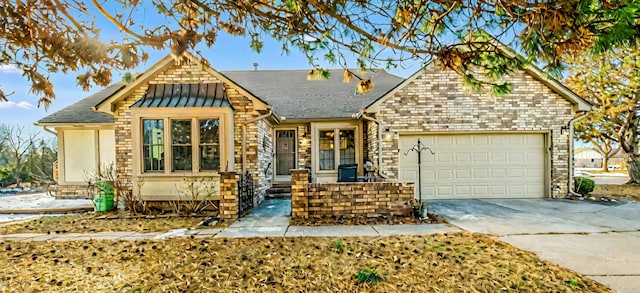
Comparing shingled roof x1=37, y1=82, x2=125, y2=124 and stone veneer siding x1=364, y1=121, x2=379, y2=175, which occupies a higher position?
shingled roof x1=37, y1=82, x2=125, y2=124

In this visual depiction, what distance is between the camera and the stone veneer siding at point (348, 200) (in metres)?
6.51

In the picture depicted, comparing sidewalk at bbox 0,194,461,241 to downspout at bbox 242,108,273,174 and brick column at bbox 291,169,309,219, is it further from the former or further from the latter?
downspout at bbox 242,108,273,174

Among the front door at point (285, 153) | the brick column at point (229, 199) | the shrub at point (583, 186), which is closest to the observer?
the brick column at point (229, 199)

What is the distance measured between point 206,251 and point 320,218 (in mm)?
2633

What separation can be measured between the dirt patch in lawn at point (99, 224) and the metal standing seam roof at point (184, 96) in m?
2.70

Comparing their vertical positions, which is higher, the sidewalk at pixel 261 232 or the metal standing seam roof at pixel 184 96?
the metal standing seam roof at pixel 184 96

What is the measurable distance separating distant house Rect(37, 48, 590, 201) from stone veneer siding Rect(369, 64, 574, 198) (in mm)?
31

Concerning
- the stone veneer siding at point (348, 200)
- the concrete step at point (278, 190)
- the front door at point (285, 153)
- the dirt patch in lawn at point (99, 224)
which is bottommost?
the dirt patch in lawn at point (99, 224)

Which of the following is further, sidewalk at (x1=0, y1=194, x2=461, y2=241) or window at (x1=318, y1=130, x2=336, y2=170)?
window at (x1=318, y1=130, x2=336, y2=170)

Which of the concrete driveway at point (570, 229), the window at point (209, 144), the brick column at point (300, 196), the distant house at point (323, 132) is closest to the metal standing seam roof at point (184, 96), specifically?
the distant house at point (323, 132)

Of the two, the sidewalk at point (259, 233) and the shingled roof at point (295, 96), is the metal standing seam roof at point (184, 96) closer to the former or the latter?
the shingled roof at point (295, 96)

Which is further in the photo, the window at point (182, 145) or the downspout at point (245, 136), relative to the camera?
the downspout at point (245, 136)

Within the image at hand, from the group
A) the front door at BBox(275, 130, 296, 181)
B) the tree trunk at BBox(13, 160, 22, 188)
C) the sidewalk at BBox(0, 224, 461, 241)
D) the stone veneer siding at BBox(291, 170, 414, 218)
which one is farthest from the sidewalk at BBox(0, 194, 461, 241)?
the tree trunk at BBox(13, 160, 22, 188)

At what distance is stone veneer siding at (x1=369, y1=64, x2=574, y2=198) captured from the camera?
946 centimetres
